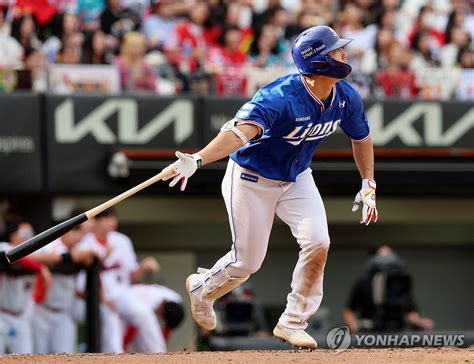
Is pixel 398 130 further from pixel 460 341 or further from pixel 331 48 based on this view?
pixel 331 48

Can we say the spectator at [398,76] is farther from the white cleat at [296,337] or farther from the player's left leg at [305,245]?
the white cleat at [296,337]

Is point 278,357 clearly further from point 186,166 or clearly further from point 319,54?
point 319,54

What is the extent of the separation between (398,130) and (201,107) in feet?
7.63

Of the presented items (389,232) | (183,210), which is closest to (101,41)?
(183,210)

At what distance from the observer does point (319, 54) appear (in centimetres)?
695

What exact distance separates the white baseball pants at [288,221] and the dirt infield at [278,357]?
1.03 feet

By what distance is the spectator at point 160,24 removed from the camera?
42.6 ft

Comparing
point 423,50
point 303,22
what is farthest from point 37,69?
point 423,50

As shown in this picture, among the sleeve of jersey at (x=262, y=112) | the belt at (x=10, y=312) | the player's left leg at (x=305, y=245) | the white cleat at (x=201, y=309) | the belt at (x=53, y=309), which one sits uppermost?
the sleeve of jersey at (x=262, y=112)

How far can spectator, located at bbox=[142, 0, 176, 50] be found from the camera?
12984 mm

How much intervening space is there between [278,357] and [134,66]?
578 centimetres

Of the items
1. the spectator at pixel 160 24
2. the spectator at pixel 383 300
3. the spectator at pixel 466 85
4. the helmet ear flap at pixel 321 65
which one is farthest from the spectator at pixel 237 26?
the helmet ear flap at pixel 321 65

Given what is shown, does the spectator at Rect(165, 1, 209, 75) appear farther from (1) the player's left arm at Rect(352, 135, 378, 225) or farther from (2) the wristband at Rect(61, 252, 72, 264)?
(1) the player's left arm at Rect(352, 135, 378, 225)

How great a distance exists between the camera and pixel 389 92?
13086 millimetres
